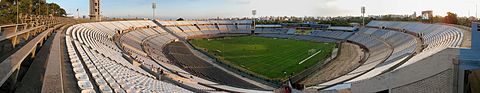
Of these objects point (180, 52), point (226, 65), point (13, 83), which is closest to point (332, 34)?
point (180, 52)

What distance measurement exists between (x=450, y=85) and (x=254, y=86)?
13.4 meters

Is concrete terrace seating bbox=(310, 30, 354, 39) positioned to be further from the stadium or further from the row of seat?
the row of seat

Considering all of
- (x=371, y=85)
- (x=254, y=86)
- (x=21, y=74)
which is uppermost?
(x=21, y=74)

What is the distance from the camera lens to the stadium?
7.44 m

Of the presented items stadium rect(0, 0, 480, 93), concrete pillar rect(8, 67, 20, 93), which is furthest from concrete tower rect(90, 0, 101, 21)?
concrete pillar rect(8, 67, 20, 93)

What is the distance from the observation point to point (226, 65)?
109 ft

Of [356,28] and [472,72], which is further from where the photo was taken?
[356,28]

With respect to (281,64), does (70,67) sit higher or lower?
higher

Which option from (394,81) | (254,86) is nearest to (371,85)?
(394,81)

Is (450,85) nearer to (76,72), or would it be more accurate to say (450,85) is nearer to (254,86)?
(76,72)

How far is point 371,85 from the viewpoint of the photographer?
14625 millimetres

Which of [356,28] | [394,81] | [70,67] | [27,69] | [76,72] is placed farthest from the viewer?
[356,28]

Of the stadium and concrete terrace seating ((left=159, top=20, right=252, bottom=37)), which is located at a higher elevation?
concrete terrace seating ((left=159, top=20, right=252, bottom=37))

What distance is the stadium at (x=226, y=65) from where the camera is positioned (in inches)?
293
